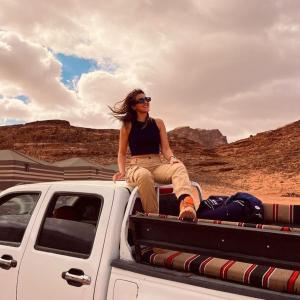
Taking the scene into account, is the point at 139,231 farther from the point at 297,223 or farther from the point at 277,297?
the point at 297,223

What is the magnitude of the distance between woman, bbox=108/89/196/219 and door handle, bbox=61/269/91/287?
72cm

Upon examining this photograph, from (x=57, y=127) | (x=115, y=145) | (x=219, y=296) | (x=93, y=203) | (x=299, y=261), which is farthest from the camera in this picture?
(x=57, y=127)

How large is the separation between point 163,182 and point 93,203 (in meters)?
0.71

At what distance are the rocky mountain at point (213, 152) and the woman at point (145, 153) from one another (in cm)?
3823

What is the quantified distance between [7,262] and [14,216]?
1.82 ft

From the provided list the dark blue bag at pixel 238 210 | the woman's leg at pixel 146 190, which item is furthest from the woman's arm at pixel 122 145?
the dark blue bag at pixel 238 210

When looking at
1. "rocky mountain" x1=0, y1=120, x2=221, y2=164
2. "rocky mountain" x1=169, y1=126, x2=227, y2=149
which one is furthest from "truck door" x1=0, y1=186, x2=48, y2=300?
"rocky mountain" x1=169, y1=126, x2=227, y2=149

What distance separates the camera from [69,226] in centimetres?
369

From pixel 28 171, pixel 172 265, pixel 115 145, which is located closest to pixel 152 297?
pixel 172 265

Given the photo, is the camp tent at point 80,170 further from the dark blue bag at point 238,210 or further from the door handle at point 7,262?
the dark blue bag at point 238,210

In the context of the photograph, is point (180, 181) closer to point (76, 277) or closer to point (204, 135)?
point (76, 277)

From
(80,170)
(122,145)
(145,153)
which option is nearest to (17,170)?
(80,170)

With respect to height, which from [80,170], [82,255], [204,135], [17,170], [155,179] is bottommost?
[82,255]

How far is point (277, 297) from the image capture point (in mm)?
2420
